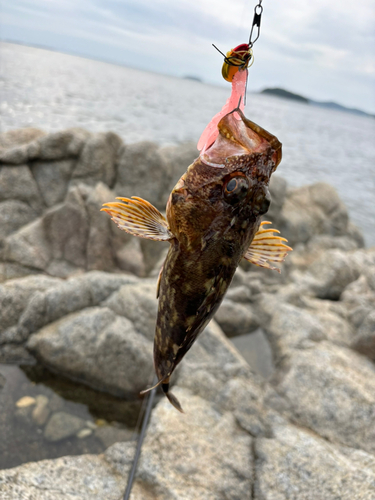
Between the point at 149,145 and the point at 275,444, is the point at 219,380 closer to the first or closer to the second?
the point at 275,444

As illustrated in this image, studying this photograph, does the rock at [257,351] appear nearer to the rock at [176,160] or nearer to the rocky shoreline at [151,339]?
the rocky shoreline at [151,339]

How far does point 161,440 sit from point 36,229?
626cm

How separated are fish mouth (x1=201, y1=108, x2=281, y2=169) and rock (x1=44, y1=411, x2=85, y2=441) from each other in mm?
5240

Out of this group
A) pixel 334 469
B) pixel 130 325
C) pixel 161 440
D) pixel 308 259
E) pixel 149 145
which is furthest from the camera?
pixel 308 259

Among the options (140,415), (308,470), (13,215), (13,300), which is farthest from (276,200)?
(308,470)

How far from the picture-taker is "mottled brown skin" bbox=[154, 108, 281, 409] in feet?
6.23

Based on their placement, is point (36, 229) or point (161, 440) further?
point (36, 229)

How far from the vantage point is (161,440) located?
4664 millimetres

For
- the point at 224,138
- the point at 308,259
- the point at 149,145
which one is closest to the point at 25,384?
the point at 224,138

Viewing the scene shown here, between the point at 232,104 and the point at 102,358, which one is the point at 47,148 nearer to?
the point at 102,358

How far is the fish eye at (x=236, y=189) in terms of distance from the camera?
188cm

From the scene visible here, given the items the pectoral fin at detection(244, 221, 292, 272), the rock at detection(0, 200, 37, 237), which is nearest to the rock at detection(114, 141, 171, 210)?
the rock at detection(0, 200, 37, 237)

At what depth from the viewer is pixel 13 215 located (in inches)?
354

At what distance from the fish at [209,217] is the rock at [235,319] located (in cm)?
577
